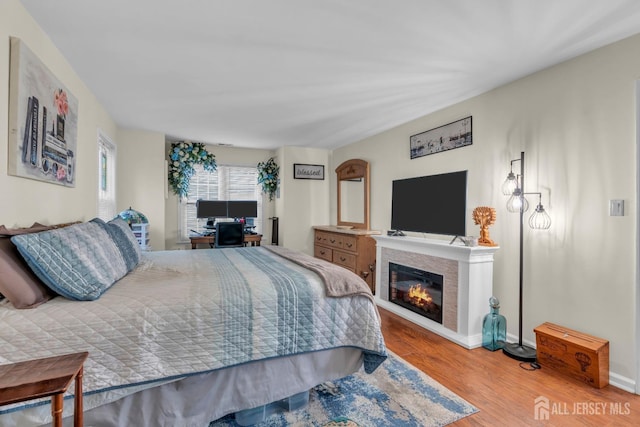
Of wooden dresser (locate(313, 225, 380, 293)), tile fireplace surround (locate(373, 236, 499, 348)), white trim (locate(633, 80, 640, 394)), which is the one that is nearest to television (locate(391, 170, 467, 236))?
tile fireplace surround (locate(373, 236, 499, 348))

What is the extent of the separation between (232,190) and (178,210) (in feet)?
3.14

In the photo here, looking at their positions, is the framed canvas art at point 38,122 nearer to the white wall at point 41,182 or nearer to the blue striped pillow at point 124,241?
the white wall at point 41,182

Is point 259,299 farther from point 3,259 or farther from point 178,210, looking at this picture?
point 178,210

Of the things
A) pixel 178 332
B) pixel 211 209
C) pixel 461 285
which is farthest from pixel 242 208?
pixel 178 332

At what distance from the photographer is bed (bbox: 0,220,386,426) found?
132 centimetres

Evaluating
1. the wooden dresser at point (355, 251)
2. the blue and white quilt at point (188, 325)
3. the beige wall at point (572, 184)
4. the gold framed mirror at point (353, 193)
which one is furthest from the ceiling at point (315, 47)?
the wooden dresser at point (355, 251)

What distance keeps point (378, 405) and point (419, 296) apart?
164cm

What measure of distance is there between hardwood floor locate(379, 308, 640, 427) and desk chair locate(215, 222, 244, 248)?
2912 mm

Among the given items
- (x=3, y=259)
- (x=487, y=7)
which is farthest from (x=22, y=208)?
(x=487, y=7)

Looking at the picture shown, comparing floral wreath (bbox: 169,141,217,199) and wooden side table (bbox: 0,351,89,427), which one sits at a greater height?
floral wreath (bbox: 169,141,217,199)

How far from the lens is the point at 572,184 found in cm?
231

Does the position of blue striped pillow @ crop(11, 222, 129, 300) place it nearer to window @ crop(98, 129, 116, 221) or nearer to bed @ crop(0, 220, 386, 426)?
bed @ crop(0, 220, 386, 426)

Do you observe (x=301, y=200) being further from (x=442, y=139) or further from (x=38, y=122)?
(x=38, y=122)

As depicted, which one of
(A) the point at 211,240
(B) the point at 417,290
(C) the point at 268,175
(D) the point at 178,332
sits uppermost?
(C) the point at 268,175
